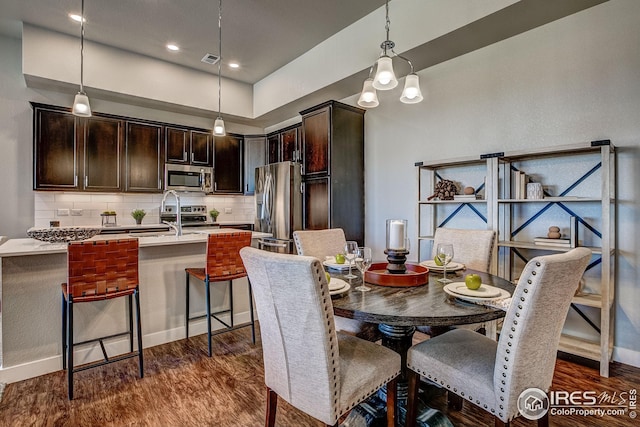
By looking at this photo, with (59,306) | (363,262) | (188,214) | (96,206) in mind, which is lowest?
(59,306)

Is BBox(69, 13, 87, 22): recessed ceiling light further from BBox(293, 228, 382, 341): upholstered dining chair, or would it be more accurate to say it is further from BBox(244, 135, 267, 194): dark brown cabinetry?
BBox(293, 228, 382, 341): upholstered dining chair

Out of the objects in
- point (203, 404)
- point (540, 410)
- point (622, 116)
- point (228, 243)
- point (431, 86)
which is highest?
point (431, 86)

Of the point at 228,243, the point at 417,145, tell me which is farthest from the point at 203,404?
the point at 417,145

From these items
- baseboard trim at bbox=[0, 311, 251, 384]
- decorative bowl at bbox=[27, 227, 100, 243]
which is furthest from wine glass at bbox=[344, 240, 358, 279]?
decorative bowl at bbox=[27, 227, 100, 243]

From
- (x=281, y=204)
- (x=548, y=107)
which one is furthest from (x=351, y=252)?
(x=281, y=204)

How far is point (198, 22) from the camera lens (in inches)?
138

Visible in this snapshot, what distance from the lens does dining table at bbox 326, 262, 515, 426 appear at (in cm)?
126

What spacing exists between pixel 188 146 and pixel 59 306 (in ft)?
10.5

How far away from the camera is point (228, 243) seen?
2.65 m

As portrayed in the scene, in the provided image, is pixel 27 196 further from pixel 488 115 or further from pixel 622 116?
pixel 622 116

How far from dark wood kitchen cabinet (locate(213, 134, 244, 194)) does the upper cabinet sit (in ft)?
1.75

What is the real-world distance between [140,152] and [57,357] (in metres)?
3.04

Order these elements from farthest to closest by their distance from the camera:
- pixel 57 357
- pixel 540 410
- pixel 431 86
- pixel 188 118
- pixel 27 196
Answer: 1. pixel 188 118
2. pixel 27 196
3. pixel 431 86
4. pixel 57 357
5. pixel 540 410

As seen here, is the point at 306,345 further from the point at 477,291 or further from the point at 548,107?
the point at 548,107
